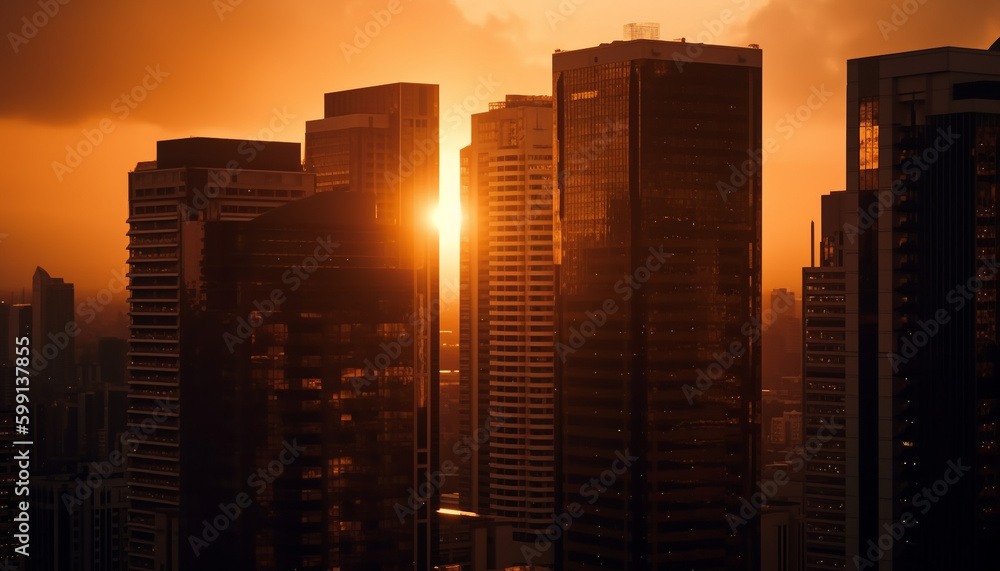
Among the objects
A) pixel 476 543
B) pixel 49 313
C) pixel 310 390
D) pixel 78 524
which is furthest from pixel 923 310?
pixel 49 313

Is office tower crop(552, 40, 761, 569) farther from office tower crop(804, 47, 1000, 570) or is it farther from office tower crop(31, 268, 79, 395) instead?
office tower crop(31, 268, 79, 395)

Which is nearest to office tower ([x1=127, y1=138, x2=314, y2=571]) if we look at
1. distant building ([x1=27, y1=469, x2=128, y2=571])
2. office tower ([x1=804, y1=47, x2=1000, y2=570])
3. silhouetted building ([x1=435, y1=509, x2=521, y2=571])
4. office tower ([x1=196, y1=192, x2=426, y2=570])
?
distant building ([x1=27, y1=469, x2=128, y2=571])

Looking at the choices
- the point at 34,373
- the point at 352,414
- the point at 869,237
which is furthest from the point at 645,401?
the point at 34,373

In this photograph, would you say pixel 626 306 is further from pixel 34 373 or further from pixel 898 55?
pixel 34 373

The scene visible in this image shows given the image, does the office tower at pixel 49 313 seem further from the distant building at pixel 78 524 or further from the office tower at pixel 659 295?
the office tower at pixel 659 295

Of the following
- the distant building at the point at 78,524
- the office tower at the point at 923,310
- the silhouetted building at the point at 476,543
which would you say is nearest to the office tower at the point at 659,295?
the silhouetted building at the point at 476,543

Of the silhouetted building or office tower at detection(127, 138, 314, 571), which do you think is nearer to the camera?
office tower at detection(127, 138, 314, 571)
